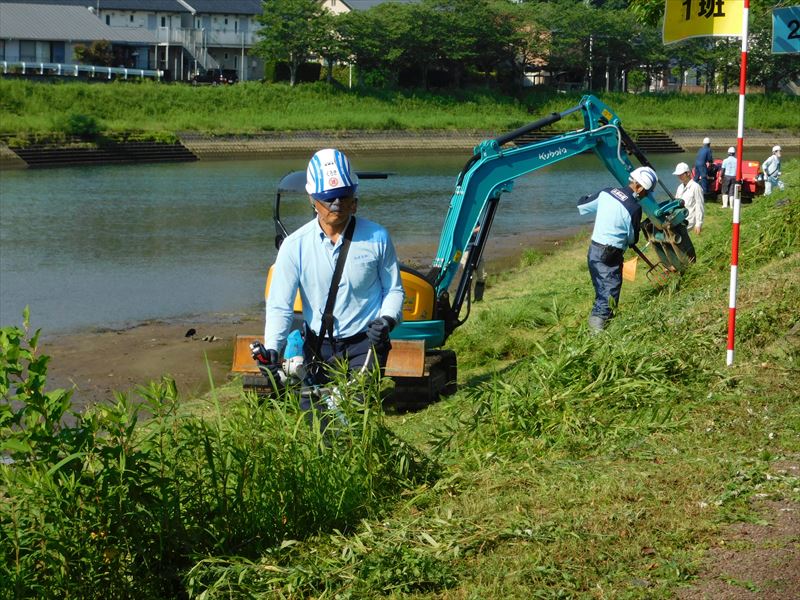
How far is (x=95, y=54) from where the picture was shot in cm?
7069

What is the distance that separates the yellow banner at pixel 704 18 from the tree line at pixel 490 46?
55204mm

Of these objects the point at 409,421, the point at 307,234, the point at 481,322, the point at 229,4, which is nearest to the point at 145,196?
the point at 481,322

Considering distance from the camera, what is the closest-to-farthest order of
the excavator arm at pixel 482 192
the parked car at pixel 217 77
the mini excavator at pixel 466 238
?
the mini excavator at pixel 466 238 → the excavator arm at pixel 482 192 → the parked car at pixel 217 77

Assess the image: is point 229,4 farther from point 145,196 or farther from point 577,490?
point 577,490

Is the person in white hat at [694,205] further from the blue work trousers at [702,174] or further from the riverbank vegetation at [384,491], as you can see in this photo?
the riverbank vegetation at [384,491]

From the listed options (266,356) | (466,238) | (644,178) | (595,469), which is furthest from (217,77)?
(595,469)

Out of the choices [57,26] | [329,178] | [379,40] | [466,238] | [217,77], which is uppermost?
[57,26]

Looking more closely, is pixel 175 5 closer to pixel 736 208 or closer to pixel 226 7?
pixel 226 7

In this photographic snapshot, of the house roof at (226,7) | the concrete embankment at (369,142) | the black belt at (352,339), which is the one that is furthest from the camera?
the house roof at (226,7)

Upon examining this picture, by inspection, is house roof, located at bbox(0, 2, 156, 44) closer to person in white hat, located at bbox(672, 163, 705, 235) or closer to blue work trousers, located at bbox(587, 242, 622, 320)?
person in white hat, located at bbox(672, 163, 705, 235)

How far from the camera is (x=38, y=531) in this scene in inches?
177

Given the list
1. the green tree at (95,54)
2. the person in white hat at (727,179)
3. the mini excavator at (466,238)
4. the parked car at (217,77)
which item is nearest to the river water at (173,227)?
the person in white hat at (727,179)

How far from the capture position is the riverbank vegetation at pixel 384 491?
15.0ft

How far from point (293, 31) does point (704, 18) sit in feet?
193
